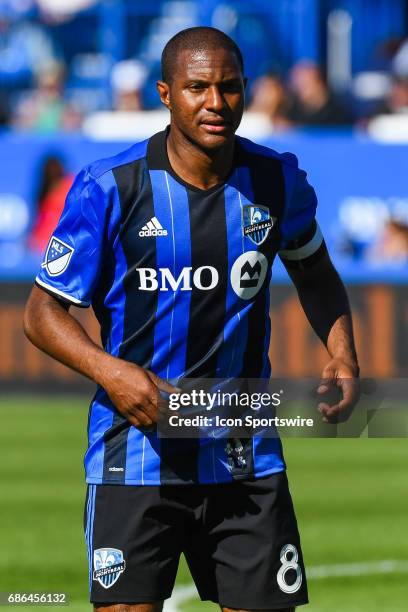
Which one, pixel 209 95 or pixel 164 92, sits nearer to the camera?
pixel 209 95

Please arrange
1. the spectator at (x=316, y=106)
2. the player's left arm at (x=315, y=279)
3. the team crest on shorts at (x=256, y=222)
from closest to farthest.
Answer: the team crest on shorts at (x=256, y=222) → the player's left arm at (x=315, y=279) → the spectator at (x=316, y=106)

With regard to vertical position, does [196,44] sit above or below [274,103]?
below

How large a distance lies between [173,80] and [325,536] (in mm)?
4629

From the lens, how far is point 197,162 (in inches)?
164

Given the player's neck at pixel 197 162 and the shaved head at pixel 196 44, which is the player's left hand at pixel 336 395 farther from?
the shaved head at pixel 196 44

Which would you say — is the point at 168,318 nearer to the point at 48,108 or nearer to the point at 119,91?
the point at 119,91

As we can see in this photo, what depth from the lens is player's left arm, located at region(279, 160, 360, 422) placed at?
436 centimetres

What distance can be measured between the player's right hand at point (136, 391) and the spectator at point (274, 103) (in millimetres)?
12003

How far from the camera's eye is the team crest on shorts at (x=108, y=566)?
4.12 metres

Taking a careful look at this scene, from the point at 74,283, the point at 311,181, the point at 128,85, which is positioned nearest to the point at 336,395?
the point at 74,283

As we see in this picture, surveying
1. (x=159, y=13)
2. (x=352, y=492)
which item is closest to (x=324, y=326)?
(x=352, y=492)

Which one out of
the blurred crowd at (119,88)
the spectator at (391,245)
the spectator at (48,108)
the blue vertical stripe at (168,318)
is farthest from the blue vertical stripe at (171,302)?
the spectator at (48,108)

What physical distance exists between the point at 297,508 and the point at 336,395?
16.7ft

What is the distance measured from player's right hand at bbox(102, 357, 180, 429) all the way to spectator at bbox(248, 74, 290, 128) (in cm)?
1200
